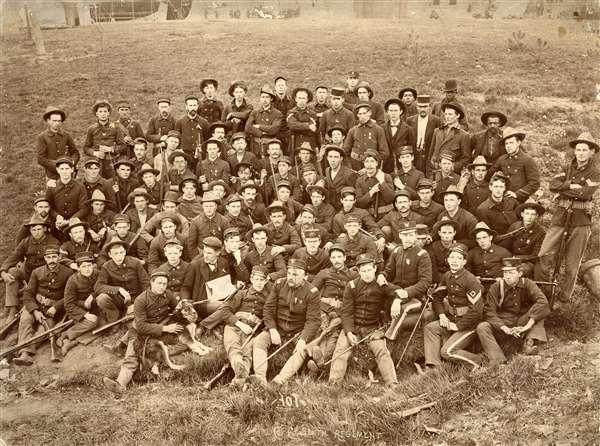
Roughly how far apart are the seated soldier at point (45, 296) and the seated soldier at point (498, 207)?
7.00 m

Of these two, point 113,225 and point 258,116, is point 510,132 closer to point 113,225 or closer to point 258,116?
point 258,116

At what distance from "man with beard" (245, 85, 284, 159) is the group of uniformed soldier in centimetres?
4

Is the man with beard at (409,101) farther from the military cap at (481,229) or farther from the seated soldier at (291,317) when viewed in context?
the seated soldier at (291,317)

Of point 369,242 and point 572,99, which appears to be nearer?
point 369,242

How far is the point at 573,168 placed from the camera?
8969 millimetres

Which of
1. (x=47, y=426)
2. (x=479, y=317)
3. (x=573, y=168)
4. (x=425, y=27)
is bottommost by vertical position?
(x=47, y=426)

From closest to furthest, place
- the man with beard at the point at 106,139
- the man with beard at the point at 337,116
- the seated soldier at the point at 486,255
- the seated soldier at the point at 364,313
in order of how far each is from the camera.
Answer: the seated soldier at the point at 364,313 → the seated soldier at the point at 486,255 → the man with beard at the point at 337,116 → the man with beard at the point at 106,139

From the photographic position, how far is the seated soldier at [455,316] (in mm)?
8344

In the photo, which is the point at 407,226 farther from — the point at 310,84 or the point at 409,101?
the point at 310,84

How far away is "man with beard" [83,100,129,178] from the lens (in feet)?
41.3

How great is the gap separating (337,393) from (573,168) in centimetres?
483

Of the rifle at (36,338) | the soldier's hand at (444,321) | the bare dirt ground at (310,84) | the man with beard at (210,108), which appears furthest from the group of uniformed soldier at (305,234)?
the bare dirt ground at (310,84)

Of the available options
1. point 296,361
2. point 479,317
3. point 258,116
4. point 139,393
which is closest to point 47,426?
point 139,393

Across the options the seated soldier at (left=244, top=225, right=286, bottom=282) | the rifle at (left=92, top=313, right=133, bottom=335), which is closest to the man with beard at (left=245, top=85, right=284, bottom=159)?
the seated soldier at (left=244, top=225, right=286, bottom=282)
